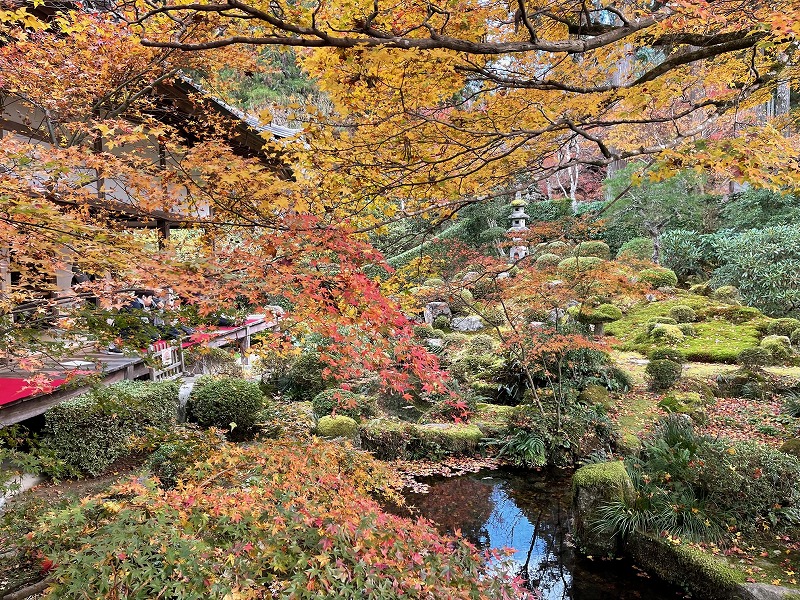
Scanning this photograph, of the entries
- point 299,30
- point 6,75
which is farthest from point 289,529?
point 6,75

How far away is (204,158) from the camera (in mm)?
4051

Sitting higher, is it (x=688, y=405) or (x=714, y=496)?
(x=714, y=496)

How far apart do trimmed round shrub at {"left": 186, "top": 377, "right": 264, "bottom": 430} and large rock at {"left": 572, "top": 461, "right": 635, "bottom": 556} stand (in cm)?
486

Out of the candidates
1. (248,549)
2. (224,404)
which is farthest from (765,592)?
(224,404)

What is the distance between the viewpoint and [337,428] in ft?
24.1

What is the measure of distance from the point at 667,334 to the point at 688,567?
9.36m

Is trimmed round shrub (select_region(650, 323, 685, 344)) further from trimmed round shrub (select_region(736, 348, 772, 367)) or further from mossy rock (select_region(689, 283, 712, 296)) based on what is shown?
mossy rock (select_region(689, 283, 712, 296))

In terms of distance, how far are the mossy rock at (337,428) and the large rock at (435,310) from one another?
25.9 feet

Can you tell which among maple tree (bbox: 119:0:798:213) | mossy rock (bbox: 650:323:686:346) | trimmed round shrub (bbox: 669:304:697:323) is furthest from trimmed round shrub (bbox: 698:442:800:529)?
trimmed round shrub (bbox: 669:304:697:323)

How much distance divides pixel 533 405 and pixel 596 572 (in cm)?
337

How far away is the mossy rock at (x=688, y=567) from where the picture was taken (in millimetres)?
4391

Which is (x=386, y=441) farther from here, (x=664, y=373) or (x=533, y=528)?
(x=664, y=373)

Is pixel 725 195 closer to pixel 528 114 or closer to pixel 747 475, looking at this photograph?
pixel 747 475

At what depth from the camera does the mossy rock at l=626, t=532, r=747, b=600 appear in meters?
4.39
